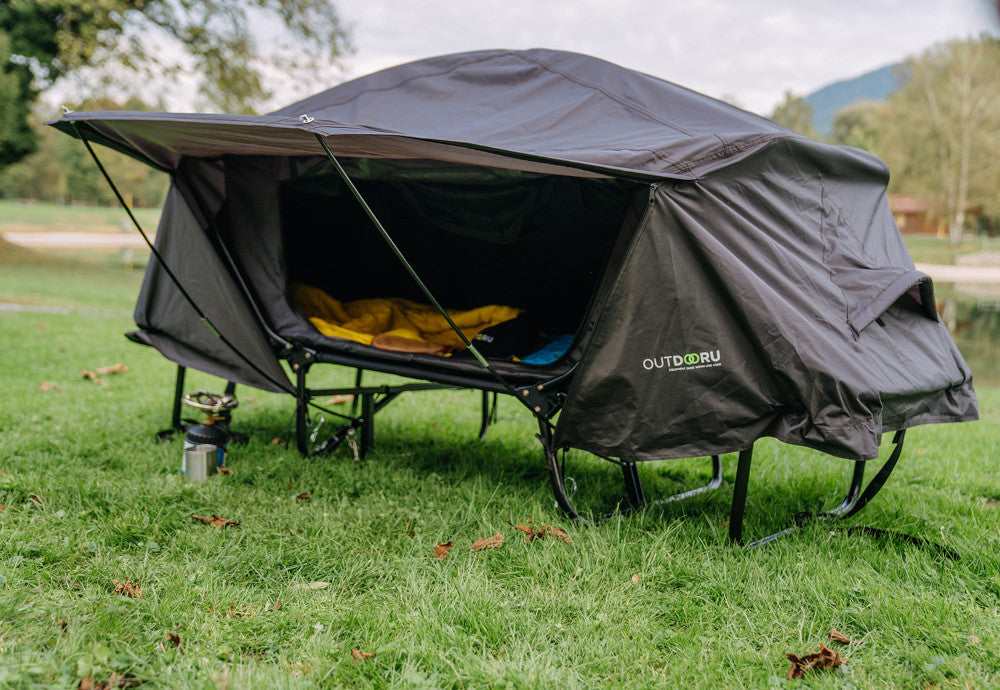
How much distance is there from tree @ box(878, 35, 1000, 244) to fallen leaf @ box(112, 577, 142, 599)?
3369cm

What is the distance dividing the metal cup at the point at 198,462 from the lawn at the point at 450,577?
14cm

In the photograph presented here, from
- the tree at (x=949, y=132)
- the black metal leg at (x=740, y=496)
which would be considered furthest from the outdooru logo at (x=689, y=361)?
the tree at (x=949, y=132)

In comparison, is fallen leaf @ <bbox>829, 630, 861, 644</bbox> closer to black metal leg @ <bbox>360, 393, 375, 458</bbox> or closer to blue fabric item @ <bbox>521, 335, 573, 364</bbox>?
blue fabric item @ <bbox>521, 335, 573, 364</bbox>

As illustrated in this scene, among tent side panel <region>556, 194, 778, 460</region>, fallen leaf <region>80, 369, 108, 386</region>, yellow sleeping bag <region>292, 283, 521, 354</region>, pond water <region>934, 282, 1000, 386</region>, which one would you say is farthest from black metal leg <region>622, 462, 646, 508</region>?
pond water <region>934, 282, 1000, 386</region>

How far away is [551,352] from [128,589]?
90.0 inches

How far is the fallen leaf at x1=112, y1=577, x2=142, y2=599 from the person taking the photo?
2.58 meters

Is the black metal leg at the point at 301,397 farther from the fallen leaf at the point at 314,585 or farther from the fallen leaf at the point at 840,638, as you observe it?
the fallen leaf at the point at 840,638

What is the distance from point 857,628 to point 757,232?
1.47 metres

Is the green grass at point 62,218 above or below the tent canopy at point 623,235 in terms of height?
below

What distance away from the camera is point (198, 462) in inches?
149

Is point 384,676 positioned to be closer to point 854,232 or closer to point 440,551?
point 440,551

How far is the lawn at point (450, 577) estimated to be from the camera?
7.47ft

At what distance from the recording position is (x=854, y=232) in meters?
3.54

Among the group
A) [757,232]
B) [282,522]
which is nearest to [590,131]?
[757,232]
